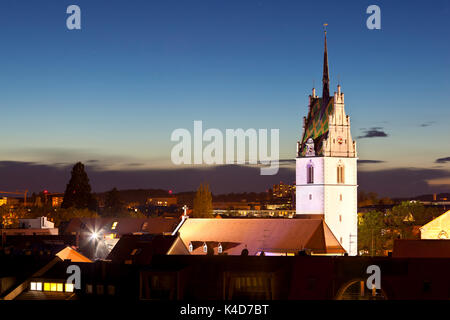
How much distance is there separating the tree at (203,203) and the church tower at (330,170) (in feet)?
109

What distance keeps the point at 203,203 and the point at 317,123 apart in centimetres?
3826

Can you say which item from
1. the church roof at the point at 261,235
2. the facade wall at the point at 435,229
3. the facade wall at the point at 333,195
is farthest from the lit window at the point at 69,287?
the facade wall at the point at 333,195

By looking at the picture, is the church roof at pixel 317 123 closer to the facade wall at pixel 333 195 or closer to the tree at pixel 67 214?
the facade wall at pixel 333 195

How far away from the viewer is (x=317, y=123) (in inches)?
4855

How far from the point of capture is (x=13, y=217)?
144500 millimetres

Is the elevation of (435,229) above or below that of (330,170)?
below

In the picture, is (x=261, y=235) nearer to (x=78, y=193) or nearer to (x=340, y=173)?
(x=340, y=173)

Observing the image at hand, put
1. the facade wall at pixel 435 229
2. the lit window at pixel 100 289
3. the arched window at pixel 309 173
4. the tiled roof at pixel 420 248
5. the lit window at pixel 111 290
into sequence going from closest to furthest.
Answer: the lit window at pixel 111 290
the lit window at pixel 100 289
the tiled roof at pixel 420 248
the facade wall at pixel 435 229
the arched window at pixel 309 173

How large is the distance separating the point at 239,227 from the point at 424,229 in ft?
65.9

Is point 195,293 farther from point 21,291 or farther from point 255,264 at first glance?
point 21,291

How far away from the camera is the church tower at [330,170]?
395 feet

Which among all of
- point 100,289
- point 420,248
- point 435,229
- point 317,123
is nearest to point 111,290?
point 100,289

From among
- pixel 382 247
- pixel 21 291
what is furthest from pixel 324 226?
pixel 21 291
